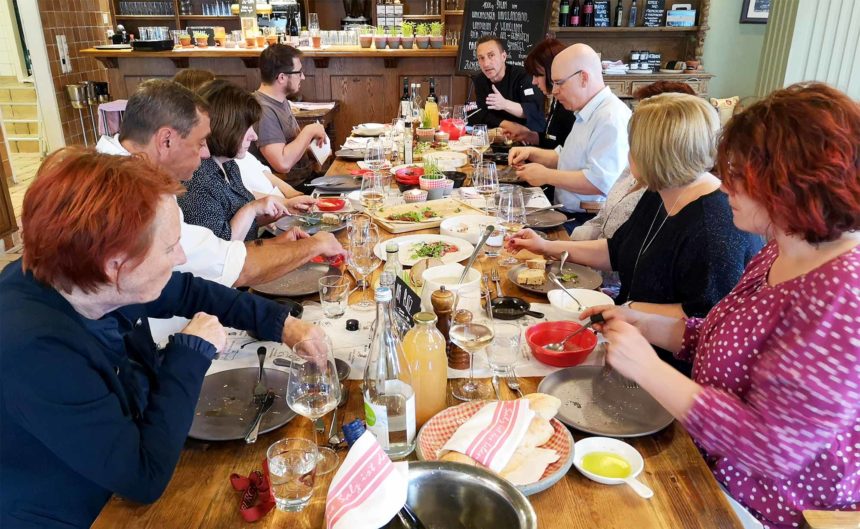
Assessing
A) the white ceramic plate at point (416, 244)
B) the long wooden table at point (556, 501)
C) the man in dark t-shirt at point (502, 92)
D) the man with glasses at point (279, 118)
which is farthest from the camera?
the man in dark t-shirt at point (502, 92)

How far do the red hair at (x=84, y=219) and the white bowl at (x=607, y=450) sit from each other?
2.99ft

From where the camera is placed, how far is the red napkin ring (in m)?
1.07

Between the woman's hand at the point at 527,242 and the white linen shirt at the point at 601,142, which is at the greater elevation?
the white linen shirt at the point at 601,142

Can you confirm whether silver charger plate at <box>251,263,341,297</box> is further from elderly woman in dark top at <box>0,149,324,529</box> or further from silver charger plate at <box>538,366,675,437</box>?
silver charger plate at <box>538,366,675,437</box>

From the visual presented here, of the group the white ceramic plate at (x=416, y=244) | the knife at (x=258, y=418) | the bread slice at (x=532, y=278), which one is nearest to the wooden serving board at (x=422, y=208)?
the white ceramic plate at (x=416, y=244)

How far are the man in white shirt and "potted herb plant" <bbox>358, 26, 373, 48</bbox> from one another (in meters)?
4.36

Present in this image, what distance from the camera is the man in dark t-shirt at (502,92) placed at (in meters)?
5.07

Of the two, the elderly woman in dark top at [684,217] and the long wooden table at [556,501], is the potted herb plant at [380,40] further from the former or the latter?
the long wooden table at [556,501]

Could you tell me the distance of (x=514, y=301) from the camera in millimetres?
1866

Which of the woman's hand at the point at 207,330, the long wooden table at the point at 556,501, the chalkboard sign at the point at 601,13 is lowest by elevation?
the long wooden table at the point at 556,501

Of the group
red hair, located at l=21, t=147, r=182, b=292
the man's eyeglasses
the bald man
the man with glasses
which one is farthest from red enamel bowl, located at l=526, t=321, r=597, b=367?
the man with glasses

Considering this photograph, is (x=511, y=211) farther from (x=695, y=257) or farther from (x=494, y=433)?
(x=494, y=433)

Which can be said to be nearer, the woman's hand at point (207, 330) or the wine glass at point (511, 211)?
the woman's hand at point (207, 330)

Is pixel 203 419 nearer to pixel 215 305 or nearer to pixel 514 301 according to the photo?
pixel 215 305
